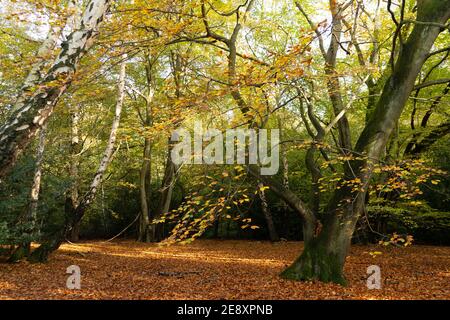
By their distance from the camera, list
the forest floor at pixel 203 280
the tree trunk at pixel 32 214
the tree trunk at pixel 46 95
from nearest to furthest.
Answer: the tree trunk at pixel 46 95, the forest floor at pixel 203 280, the tree trunk at pixel 32 214

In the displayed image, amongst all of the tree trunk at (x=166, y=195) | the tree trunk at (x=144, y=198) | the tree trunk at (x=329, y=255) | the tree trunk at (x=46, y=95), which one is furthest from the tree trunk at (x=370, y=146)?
the tree trunk at (x=144, y=198)

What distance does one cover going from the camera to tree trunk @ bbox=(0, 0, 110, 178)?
4004 mm

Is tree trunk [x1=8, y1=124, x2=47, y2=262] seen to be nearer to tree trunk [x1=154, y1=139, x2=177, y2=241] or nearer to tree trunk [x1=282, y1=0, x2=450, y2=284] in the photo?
tree trunk [x1=282, y1=0, x2=450, y2=284]

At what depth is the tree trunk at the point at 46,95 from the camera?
158 inches

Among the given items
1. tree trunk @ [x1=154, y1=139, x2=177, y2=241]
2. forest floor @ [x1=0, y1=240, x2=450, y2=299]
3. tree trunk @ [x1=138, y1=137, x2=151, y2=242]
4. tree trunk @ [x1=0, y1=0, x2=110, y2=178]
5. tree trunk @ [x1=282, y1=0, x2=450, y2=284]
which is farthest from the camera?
tree trunk @ [x1=154, y1=139, x2=177, y2=241]

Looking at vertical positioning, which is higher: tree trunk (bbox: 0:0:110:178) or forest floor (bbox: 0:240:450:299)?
tree trunk (bbox: 0:0:110:178)

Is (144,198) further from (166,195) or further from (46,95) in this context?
(46,95)

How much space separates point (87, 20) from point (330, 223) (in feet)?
15.6

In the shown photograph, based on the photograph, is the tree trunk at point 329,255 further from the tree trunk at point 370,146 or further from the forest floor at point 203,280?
the forest floor at point 203,280

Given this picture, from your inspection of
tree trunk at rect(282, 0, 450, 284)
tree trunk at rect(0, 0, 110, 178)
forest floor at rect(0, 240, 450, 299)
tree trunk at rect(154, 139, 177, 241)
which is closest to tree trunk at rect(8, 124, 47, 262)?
forest floor at rect(0, 240, 450, 299)

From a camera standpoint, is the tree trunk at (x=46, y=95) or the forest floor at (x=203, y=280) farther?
the forest floor at (x=203, y=280)

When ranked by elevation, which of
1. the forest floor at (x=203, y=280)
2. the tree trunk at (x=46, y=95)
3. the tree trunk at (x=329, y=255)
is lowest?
the forest floor at (x=203, y=280)

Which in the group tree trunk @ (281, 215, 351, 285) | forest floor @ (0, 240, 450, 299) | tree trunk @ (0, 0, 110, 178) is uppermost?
tree trunk @ (0, 0, 110, 178)
